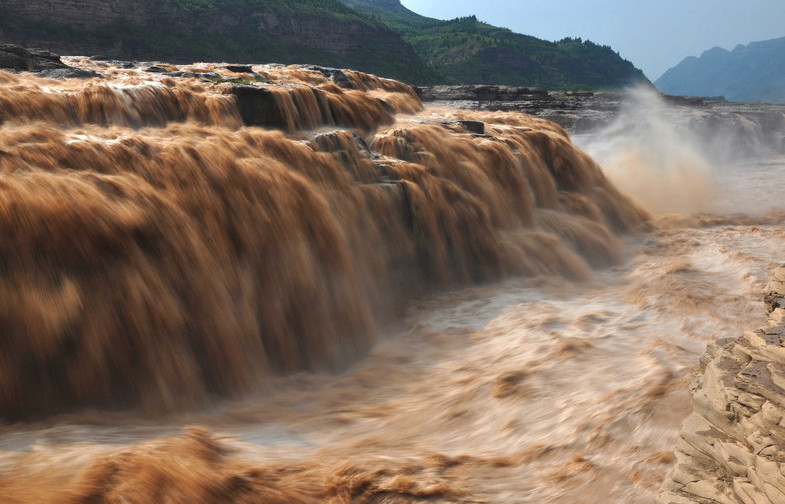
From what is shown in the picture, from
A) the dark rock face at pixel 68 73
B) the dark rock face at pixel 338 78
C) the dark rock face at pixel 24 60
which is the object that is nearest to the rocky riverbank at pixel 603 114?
the dark rock face at pixel 338 78

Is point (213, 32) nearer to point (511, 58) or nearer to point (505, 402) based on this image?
point (511, 58)

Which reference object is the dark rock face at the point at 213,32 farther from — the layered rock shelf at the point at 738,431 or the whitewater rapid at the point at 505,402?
the layered rock shelf at the point at 738,431

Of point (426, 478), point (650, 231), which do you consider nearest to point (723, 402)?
point (426, 478)

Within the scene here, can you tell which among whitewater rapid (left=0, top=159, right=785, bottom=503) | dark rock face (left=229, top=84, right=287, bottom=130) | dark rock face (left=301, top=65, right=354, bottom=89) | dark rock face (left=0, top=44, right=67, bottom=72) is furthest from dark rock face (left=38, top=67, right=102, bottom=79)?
whitewater rapid (left=0, top=159, right=785, bottom=503)

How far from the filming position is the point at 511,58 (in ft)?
314

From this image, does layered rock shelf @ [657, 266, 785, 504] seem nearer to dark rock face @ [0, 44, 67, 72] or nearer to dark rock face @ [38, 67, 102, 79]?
dark rock face @ [38, 67, 102, 79]

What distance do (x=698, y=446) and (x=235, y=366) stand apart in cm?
351

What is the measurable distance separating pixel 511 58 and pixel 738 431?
9966 cm

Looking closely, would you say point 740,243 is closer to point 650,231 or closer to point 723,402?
point 650,231

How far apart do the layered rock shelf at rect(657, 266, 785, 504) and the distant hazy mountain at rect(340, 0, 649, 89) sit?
286 ft

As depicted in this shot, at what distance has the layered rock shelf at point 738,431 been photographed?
266cm

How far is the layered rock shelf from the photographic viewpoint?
266cm

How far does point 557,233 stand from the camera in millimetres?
9609

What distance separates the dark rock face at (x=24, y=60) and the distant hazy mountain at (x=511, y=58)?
8105 cm
